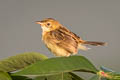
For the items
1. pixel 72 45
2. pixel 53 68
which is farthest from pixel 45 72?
pixel 72 45

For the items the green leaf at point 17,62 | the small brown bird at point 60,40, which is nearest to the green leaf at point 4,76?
the green leaf at point 17,62

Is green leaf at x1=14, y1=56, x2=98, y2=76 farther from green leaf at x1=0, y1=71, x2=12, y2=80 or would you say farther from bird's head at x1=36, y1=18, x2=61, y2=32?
bird's head at x1=36, y1=18, x2=61, y2=32

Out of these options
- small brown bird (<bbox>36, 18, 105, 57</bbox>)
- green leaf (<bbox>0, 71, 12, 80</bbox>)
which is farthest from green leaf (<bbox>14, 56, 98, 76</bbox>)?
small brown bird (<bbox>36, 18, 105, 57</bbox>)

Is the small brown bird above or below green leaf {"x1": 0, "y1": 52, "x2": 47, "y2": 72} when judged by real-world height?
above

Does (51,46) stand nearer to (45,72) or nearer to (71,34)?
(71,34)

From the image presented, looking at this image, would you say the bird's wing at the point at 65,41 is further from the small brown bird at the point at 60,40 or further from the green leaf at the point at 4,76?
the green leaf at the point at 4,76

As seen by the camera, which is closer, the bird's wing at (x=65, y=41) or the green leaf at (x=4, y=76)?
the green leaf at (x=4, y=76)

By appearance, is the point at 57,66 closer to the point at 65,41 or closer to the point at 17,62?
the point at 17,62
